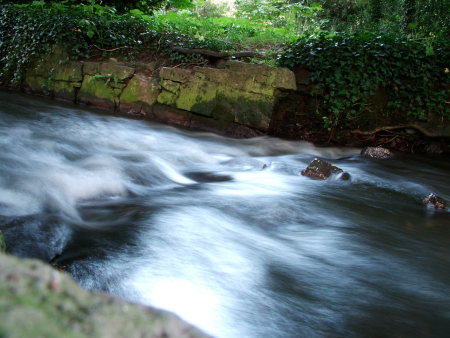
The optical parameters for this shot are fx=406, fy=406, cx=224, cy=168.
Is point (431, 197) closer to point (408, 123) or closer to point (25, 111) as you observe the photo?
point (408, 123)

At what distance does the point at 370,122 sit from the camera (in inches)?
323

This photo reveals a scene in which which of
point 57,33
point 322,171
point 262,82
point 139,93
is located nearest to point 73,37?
point 57,33

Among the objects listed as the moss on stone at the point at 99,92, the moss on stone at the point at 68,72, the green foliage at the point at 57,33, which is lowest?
the moss on stone at the point at 99,92

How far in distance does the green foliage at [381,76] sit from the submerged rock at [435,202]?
3018 millimetres

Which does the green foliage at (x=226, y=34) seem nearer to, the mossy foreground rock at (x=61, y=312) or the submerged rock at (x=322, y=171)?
the submerged rock at (x=322, y=171)

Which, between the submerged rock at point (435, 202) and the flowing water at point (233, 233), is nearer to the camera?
the flowing water at point (233, 233)

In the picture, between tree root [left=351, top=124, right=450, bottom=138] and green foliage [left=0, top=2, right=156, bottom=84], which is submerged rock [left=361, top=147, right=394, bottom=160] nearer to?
tree root [left=351, top=124, right=450, bottom=138]

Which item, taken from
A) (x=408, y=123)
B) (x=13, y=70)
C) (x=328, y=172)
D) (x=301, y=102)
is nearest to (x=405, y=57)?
(x=408, y=123)

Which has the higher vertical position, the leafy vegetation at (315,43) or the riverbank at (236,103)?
the leafy vegetation at (315,43)

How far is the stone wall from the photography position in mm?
8062

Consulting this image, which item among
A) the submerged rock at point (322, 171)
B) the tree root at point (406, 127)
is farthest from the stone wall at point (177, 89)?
the submerged rock at point (322, 171)

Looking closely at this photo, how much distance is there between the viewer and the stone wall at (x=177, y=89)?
317 inches

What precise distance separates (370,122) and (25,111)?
6.86 m

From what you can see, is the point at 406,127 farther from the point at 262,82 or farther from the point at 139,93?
the point at 139,93
